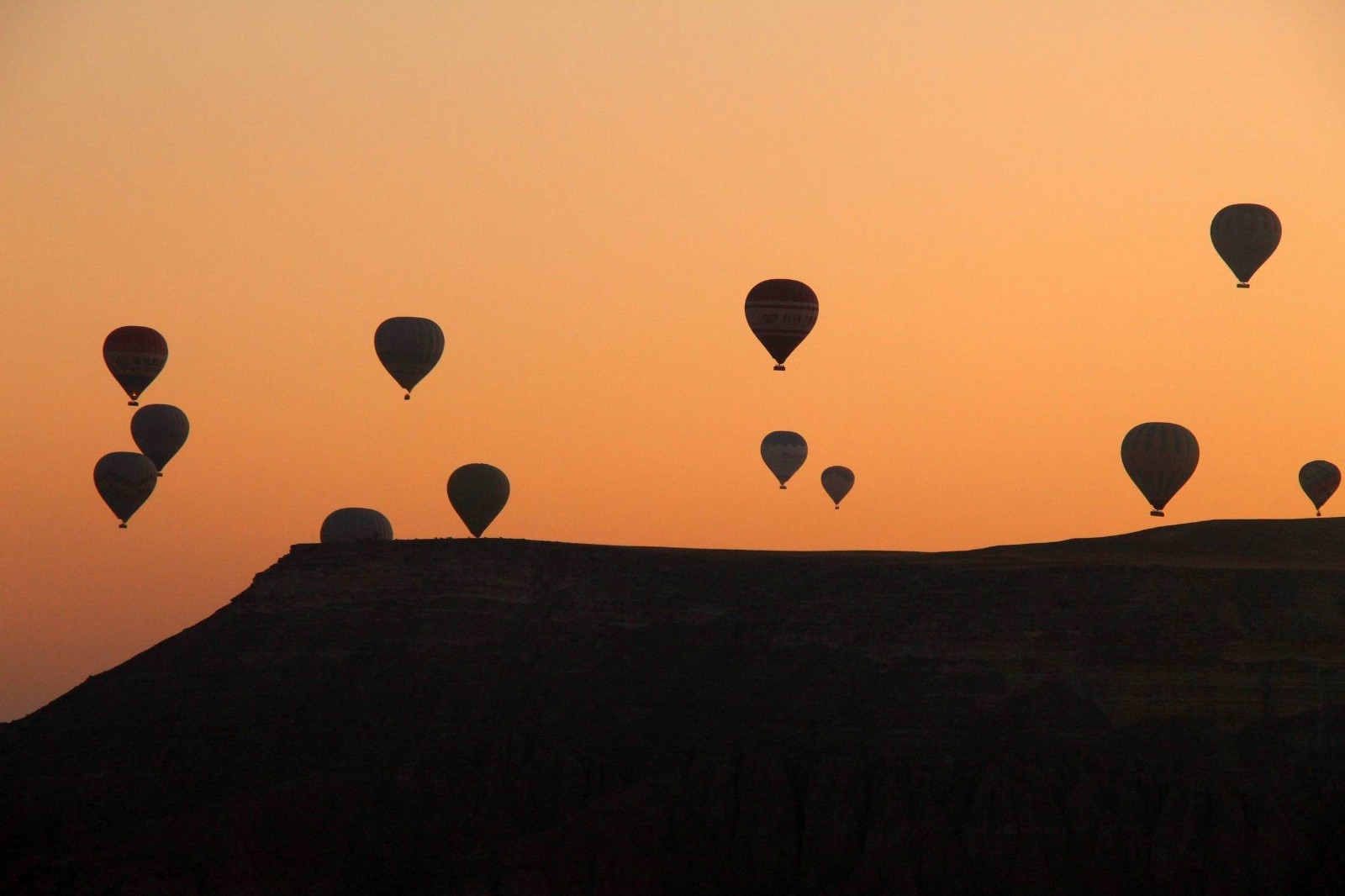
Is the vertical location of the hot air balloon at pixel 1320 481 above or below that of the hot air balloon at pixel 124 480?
above

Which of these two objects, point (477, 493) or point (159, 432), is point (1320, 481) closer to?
point (477, 493)

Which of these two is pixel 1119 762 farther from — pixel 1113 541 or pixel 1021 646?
pixel 1113 541

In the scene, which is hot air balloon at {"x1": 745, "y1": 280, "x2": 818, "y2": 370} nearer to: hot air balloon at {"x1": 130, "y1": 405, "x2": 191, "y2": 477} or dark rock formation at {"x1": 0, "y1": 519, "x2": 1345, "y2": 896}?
dark rock formation at {"x1": 0, "y1": 519, "x2": 1345, "y2": 896}

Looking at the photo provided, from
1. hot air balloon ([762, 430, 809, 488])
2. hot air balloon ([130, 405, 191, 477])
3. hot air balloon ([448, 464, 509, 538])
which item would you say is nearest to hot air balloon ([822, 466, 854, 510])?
hot air balloon ([762, 430, 809, 488])

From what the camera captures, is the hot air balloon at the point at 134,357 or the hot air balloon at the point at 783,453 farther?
the hot air balloon at the point at 783,453

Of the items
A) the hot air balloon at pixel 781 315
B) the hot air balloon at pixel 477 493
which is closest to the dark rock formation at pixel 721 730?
the hot air balloon at pixel 477 493

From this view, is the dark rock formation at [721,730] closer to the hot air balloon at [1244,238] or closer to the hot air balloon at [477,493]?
the hot air balloon at [477,493]
